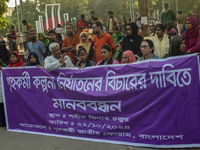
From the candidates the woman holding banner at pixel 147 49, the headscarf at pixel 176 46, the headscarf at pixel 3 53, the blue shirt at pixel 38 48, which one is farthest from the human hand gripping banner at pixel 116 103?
the headscarf at pixel 3 53

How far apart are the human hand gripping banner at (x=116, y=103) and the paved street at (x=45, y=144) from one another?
5.3 inches

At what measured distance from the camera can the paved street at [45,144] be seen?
426 cm

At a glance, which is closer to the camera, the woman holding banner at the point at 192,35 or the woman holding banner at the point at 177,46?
the woman holding banner at the point at 177,46

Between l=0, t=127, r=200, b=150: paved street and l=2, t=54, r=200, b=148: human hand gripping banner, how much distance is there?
0.44 feet

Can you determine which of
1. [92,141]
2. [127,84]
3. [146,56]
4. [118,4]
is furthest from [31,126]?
[118,4]

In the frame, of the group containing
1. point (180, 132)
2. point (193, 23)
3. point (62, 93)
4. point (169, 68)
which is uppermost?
point (193, 23)

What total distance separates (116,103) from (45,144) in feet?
4.62

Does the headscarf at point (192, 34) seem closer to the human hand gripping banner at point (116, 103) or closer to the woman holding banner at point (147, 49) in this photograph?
the woman holding banner at point (147, 49)

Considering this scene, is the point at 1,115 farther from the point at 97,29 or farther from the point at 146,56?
the point at 146,56

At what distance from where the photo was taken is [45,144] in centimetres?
459

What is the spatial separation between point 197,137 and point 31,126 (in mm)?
3112

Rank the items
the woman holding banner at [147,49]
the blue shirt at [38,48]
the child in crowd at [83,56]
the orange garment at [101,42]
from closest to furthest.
A: 1. the woman holding banner at [147,49]
2. the child in crowd at [83,56]
3. the orange garment at [101,42]
4. the blue shirt at [38,48]

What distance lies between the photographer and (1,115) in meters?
5.89

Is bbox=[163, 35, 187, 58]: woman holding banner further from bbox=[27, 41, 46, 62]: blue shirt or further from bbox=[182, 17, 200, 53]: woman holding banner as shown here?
bbox=[27, 41, 46, 62]: blue shirt
